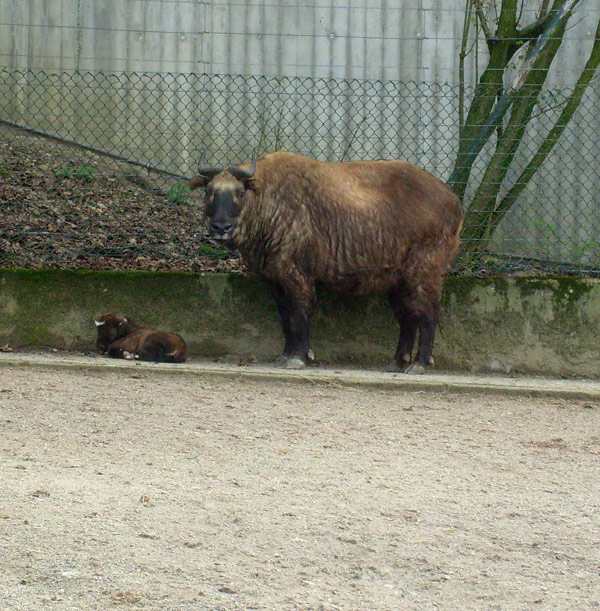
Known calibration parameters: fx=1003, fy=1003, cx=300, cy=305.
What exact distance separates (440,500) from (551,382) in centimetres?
325

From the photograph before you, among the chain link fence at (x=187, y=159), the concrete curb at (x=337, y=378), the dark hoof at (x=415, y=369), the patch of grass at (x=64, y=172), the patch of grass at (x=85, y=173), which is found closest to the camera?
the concrete curb at (x=337, y=378)

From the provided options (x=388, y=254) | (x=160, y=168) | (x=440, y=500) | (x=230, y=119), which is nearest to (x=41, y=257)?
(x=160, y=168)

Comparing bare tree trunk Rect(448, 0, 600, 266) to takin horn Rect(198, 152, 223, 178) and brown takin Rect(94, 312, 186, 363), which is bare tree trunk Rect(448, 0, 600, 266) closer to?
takin horn Rect(198, 152, 223, 178)

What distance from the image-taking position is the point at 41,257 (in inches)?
317

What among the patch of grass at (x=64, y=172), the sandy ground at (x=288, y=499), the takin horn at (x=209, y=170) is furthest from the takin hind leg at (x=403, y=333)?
the patch of grass at (x=64, y=172)

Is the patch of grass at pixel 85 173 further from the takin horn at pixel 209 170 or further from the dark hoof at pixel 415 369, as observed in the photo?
the dark hoof at pixel 415 369

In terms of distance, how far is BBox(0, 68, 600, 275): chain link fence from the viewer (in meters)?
8.11

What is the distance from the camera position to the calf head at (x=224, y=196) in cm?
738

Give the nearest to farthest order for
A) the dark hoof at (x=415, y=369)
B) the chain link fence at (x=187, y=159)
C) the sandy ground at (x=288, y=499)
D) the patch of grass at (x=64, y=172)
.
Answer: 1. the sandy ground at (x=288, y=499)
2. the dark hoof at (x=415, y=369)
3. the chain link fence at (x=187, y=159)
4. the patch of grass at (x=64, y=172)

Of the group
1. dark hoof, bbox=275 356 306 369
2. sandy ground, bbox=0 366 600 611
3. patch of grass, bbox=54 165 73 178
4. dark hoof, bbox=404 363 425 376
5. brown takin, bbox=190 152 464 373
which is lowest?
dark hoof, bbox=404 363 425 376

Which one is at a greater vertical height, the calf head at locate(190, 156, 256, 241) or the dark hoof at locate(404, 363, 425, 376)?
the calf head at locate(190, 156, 256, 241)

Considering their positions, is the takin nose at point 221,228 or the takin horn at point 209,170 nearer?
the takin nose at point 221,228

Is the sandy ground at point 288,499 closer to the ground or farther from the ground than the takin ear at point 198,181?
closer to the ground

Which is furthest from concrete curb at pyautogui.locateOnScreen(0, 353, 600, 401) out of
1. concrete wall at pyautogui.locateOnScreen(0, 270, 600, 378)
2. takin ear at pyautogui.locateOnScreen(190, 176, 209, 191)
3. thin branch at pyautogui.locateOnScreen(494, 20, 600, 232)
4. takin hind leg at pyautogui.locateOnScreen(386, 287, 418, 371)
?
thin branch at pyautogui.locateOnScreen(494, 20, 600, 232)
